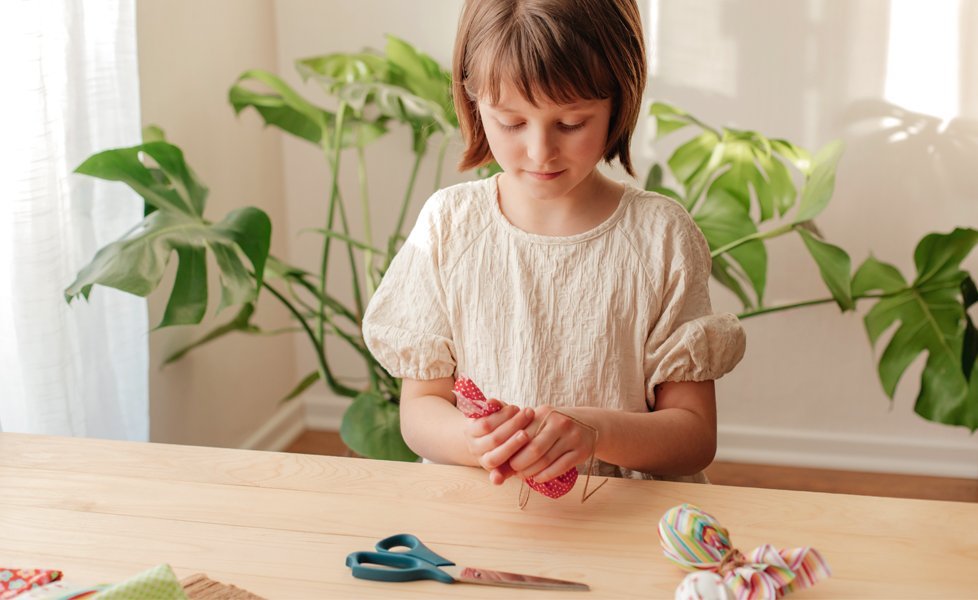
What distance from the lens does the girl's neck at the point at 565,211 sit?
1.27 meters

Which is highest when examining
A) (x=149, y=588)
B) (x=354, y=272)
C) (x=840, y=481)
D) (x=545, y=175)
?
(x=545, y=175)

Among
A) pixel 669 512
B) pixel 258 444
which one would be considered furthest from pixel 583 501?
pixel 258 444

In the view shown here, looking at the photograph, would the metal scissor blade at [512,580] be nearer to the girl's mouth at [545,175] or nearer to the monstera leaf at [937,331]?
the girl's mouth at [545,175]

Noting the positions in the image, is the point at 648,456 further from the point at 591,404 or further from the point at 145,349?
the point at 145,349

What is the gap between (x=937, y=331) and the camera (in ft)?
5.86

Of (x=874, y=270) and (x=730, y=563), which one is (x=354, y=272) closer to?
(x=874, y=270)

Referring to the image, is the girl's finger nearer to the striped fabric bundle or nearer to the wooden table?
the wooden table

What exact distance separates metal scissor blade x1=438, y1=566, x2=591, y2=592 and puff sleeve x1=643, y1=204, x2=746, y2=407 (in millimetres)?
443

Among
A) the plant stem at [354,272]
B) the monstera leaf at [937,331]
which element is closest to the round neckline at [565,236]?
the monstera leaf at [937,331]

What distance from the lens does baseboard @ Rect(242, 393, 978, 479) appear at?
8.72 ft

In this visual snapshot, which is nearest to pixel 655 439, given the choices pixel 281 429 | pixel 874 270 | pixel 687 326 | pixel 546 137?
pixel 687 326

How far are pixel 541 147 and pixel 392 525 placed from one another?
0.42 m


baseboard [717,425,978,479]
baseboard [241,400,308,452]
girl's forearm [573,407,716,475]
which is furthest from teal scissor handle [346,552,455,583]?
baseboard [717,425,978,479]

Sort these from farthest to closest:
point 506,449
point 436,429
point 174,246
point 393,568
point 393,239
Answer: point 393,239
point 174,246
point 436,429
point 506,449
point 393,568
